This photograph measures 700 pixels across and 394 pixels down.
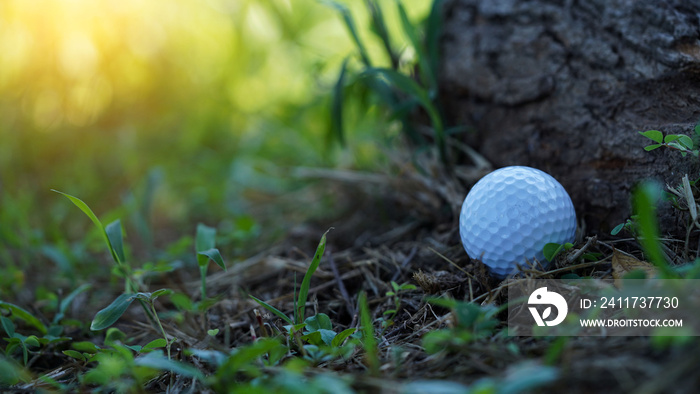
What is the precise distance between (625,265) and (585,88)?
75cm

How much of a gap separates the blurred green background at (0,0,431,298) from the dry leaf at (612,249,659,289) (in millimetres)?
1375

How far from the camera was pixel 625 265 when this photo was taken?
A: 4.27ft

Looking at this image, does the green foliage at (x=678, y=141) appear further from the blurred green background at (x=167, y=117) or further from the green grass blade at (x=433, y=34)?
the blurred green background at (x=167, y=117)

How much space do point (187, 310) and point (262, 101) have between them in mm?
2870

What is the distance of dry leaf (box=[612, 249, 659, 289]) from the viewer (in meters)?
1.25

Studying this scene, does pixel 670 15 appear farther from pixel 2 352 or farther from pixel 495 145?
pixel 2 352

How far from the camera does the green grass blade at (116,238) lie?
1.64 meters

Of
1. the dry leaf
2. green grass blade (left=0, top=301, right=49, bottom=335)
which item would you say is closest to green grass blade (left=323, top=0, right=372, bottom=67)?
the dry leaf

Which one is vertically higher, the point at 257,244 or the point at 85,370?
A: the point at 85,370

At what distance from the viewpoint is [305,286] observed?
143 centimetres

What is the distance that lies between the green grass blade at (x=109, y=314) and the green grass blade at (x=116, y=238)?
23 cm

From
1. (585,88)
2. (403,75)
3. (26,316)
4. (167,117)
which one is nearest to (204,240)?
(26,316)

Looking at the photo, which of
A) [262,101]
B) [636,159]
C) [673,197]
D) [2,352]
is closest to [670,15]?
[636,159]

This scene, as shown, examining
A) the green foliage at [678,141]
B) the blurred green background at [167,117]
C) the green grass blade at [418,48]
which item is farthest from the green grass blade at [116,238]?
the green foliage at [678,141]
